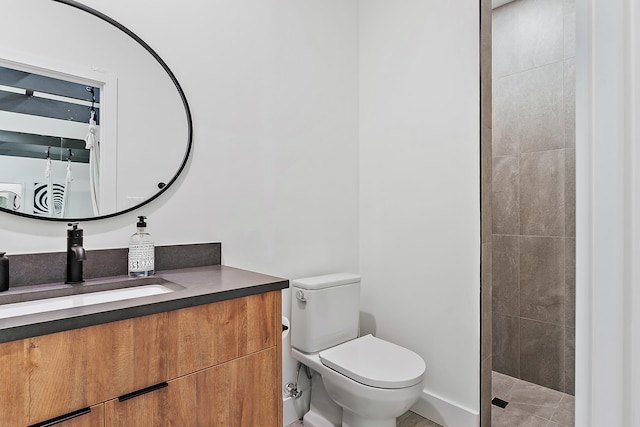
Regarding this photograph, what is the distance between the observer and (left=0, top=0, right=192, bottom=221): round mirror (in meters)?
1.23

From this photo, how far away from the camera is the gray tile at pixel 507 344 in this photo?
82.8 inches

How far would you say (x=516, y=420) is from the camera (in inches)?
74.8

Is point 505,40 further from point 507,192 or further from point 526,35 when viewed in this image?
point 507,192

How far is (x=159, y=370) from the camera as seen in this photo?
966 mm

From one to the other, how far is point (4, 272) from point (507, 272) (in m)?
2.40

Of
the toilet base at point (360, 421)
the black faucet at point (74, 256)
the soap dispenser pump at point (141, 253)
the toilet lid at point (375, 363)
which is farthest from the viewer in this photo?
the toilet base at point (360, 421)

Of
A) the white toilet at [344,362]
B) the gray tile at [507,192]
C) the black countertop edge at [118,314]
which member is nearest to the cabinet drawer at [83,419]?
the black countertop edge at [118,314]

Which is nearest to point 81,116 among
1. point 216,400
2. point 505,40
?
point 216,400

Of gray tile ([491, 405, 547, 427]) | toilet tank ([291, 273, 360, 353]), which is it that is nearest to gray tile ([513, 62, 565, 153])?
toilet tank ([291, 273, 360, 353])

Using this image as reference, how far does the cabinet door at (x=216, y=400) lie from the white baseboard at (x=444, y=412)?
113 cm

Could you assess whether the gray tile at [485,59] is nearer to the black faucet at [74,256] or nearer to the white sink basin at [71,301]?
the white sink basin at [71,301]

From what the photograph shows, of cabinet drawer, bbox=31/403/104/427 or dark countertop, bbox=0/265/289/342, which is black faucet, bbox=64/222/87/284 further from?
cabinet drawer, bbox=31/403/104/427

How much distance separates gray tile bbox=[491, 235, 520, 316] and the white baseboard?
635mm

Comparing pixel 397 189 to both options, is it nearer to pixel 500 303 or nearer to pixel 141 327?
pixel 500 303
